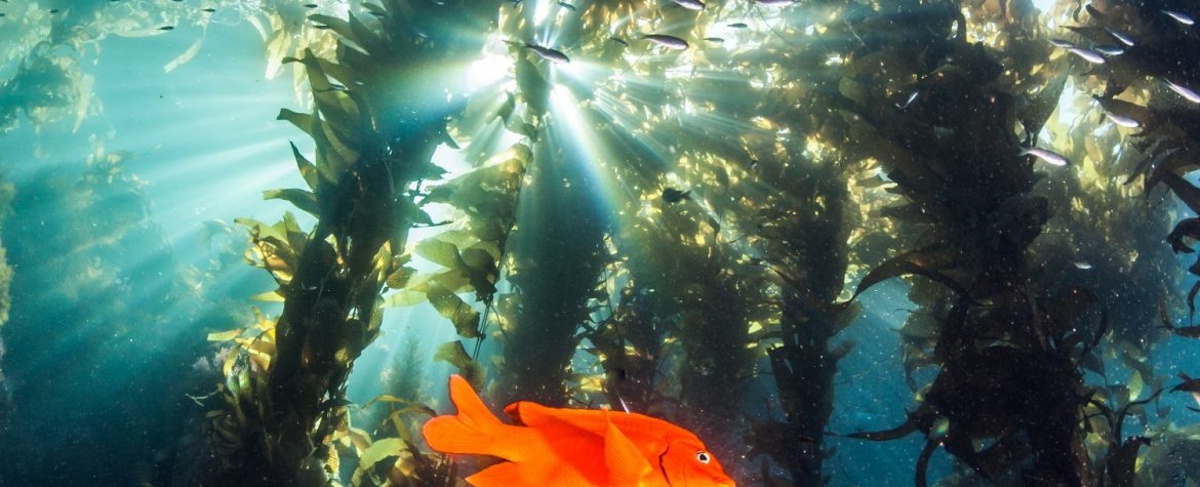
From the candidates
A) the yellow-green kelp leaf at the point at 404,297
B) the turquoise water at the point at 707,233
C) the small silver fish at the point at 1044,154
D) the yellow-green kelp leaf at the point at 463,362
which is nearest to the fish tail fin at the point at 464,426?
the turquoise water at the point at 707,233

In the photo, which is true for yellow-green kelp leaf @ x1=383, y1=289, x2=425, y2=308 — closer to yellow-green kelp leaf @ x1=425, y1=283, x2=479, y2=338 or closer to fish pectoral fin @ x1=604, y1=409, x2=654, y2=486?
yellow-green kelp leaf @ x1=425, y1=283, x2=479, y2=338

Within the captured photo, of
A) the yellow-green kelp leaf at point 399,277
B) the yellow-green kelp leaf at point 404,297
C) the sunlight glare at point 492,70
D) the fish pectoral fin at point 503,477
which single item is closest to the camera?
the fish pectoral fin at point 503,477

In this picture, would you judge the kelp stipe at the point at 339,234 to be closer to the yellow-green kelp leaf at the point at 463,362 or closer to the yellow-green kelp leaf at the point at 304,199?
the yellow-green kelp leaf at the point at 304,199

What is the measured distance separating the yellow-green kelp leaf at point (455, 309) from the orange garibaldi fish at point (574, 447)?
7.66 feet

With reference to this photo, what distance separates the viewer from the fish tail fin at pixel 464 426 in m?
0.98

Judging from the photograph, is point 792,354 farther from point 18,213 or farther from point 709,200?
point 18,213

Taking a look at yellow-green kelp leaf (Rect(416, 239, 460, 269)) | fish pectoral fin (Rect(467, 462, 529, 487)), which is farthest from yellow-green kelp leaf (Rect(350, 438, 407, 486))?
fish pectoral fin (Rect(467, 462, 529, 487))

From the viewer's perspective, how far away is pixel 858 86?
3.93 meters

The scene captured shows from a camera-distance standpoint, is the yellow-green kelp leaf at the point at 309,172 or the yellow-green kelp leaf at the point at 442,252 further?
the yellow-green kelp leaf at the point at 442,252

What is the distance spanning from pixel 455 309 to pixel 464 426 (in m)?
2.55

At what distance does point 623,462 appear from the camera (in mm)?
970

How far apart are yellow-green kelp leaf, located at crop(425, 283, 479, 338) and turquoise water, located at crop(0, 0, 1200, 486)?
0.07 ft

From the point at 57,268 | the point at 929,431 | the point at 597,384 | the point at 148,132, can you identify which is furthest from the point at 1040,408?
the point at 148,132

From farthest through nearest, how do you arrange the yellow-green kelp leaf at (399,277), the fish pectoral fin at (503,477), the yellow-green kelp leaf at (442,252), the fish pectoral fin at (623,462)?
the yellow-green kelp leaf at (442,252) → the yellow-green kelp leaf at (399,277) → the fish pectoral fin at (503,477) → the fish pectoral fin at (623,462)
